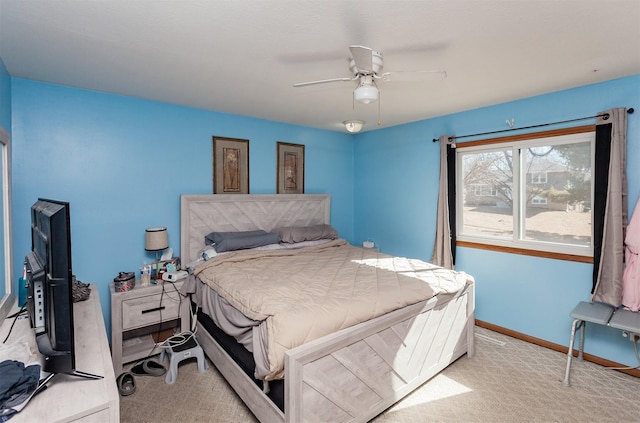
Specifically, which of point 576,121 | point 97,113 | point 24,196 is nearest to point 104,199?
point 24,196

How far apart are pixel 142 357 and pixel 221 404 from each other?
1.11m

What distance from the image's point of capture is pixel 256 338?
188cm

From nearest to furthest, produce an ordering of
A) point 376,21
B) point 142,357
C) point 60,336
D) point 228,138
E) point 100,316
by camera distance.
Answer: point 60,336, point 376,21, point 100,316, point 142,357, point 228,138

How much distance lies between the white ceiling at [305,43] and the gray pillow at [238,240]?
1.48 meters

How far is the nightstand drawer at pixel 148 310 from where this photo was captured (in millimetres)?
2766

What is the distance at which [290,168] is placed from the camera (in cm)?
443

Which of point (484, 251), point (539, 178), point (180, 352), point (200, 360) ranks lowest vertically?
point (200, 360)

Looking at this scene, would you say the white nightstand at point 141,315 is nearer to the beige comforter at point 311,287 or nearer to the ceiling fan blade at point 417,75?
the beige comforter at point 311,287

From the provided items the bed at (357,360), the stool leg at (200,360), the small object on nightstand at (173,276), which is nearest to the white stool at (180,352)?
the stool leg at (200,360)

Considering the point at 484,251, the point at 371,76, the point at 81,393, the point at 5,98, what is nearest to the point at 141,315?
the point at 81,393

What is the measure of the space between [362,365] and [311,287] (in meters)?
0.66

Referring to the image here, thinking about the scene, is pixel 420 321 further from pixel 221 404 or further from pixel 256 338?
pixel 221 404

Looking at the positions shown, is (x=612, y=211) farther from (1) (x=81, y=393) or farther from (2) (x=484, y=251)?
(1) (x=81, y=393)

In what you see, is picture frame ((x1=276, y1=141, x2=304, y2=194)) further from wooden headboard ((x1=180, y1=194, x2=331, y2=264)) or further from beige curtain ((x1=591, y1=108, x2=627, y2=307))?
beige curtain ((x1=591, y1=108, x2=627, y2=307))
